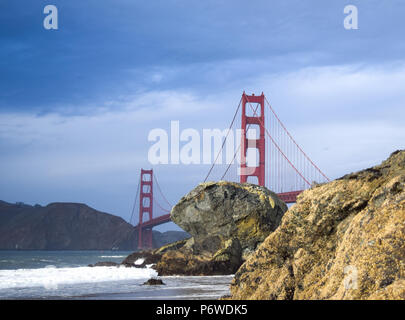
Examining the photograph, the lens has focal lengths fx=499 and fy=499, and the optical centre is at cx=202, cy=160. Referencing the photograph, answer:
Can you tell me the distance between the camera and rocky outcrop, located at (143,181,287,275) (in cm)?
1960

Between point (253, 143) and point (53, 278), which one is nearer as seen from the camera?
point (53, 278)

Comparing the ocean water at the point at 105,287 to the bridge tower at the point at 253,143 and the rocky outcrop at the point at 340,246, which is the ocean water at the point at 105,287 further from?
the bridge tower at the point at 253,143

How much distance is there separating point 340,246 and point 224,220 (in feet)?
61.9

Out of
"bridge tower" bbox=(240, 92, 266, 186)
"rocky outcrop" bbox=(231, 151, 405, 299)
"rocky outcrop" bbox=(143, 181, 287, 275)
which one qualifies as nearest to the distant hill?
"bridge tower" bbox=(240, 92, 266, 186)

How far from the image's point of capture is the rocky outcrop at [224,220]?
19597mm

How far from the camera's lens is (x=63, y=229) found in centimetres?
12825

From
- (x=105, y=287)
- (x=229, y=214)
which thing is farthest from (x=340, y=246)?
(x=229, y=214)

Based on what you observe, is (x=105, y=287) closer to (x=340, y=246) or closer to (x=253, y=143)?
(x=340, y=246)

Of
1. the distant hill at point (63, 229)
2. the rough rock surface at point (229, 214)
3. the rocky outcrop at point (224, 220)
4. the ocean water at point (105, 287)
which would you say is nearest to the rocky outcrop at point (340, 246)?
the ocean water at point (105, 287)

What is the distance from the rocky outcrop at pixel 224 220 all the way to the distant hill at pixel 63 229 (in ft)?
309

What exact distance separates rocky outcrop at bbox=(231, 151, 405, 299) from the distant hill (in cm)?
11269
